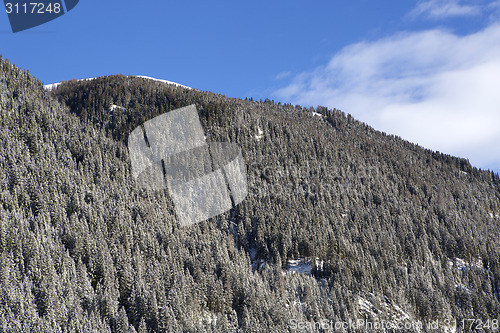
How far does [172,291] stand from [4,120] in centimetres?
11198

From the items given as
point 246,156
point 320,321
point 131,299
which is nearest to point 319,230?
point 320,321

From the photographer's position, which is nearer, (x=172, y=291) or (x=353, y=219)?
(x=172, y=291)

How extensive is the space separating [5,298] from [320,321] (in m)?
73.4

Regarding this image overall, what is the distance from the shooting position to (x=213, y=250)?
135 metres

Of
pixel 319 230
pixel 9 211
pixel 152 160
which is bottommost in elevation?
pixel 319 230

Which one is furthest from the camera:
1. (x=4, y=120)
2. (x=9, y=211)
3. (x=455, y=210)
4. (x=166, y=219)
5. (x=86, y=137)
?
(x=455, y=210)

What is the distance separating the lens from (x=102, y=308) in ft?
309

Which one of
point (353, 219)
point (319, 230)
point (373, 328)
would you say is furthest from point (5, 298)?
point (353, 219)

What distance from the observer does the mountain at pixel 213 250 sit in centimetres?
9644

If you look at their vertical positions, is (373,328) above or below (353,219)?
below

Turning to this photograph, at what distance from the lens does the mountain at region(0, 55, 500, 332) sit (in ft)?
316

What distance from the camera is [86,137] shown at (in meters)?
178

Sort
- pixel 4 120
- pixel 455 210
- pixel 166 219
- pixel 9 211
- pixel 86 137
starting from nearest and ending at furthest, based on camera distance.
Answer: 1. pixel 9 211
2. pixel 166 219
3. pixel 4 120
4. pixel 86 137
5. pixel 455 210

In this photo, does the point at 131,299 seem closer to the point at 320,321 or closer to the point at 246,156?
the point at 320,321
